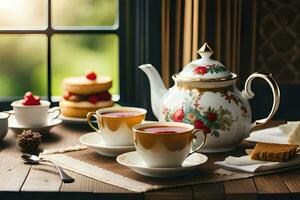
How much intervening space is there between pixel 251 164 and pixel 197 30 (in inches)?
35.5

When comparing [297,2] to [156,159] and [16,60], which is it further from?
[156,159]

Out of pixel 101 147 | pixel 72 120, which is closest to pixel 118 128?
pixel 101 147

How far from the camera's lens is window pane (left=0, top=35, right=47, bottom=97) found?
2970mm

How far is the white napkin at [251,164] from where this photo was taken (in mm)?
1887

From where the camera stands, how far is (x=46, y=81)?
2895 millimetres

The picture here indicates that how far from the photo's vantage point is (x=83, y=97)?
246 centimetres

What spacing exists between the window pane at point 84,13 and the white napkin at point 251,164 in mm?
1120

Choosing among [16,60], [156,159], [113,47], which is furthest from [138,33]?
[156,159]

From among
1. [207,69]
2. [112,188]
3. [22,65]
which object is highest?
[207,69]

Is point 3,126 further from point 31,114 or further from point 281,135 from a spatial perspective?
point 281,135

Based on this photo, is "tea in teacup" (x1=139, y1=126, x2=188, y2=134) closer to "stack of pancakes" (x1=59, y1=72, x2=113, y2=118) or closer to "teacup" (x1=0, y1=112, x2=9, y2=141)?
"teacup" (x1=0, y1=112, x2=9, y2=141)

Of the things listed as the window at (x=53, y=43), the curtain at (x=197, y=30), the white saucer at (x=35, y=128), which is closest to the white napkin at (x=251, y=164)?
the white saucer at (x=35, y=128)

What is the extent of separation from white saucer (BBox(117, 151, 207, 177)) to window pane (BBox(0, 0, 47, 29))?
1107mm

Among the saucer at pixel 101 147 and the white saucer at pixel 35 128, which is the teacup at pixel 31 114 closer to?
the white saucer at pixel 35 128
